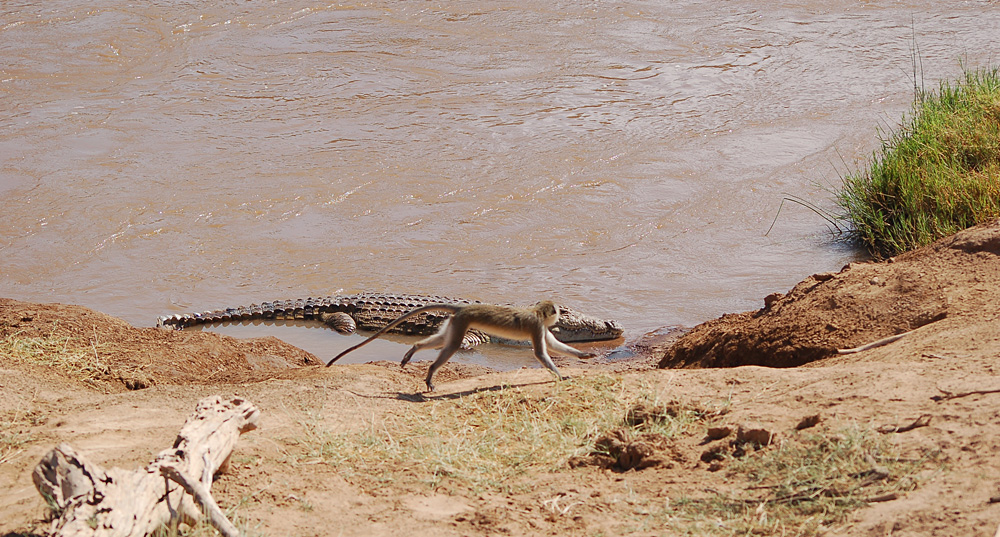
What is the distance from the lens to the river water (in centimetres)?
984

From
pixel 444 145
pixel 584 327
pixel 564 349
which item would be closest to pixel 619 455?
pixel 564 349

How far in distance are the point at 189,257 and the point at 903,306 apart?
774cm

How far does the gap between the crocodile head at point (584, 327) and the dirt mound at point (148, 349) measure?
2.48 meters

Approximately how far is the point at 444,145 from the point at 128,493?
403 inches

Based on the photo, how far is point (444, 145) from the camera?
1306cm

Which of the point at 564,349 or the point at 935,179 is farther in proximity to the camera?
the point at 935,179

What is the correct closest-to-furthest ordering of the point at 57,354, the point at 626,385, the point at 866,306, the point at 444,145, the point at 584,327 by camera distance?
1. the point at 626,385
2. the point at 866,306
3. the point at 57,354
4. the point at 584,327
5. the point at 444,145

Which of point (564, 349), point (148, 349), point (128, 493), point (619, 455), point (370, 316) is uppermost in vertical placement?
point (128, 493)

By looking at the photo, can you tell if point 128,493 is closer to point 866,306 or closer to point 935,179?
point 866,306

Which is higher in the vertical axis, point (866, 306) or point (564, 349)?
point (866, 306)

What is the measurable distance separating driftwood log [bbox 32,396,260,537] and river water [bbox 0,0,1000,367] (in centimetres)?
488

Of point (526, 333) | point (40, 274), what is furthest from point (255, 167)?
point (526, 333)

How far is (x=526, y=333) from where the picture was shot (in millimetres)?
5527

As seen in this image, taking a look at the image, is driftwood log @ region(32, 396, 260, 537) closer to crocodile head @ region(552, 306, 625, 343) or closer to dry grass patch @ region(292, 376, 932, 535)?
dry grass patch @ region(292, 376, 932, 535)
